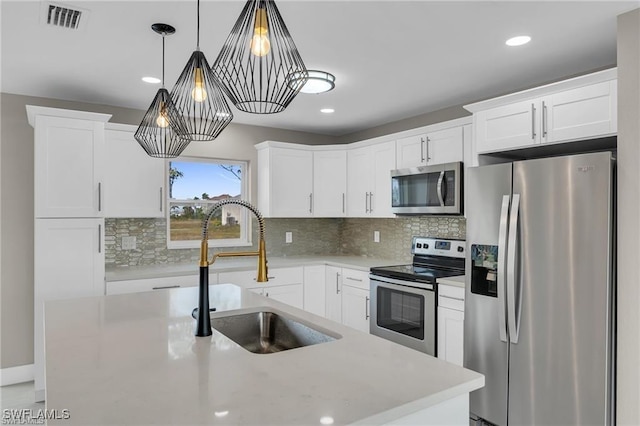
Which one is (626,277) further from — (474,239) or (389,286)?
(389,286)

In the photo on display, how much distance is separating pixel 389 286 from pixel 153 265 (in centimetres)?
228

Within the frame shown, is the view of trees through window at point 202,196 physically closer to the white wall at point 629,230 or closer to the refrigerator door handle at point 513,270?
the refrigerator door handle at point 513,270

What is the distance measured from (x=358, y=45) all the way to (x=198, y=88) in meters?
1.19

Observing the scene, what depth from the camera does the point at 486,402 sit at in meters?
2.68

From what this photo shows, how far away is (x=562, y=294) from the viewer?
229cm

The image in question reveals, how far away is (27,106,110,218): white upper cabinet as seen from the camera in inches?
125

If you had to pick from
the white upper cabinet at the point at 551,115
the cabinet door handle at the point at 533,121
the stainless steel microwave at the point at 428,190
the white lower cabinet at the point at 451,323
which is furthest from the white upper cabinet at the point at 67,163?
the cabinet door handle at the point at 533,121

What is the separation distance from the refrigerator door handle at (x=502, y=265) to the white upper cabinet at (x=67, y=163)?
2.96 m

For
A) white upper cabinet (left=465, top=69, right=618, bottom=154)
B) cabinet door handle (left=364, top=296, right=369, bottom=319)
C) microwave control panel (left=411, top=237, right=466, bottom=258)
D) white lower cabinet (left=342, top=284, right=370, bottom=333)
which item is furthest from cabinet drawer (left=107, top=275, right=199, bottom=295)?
white upper cabinet (left=465, top=69, right=618, bottom=154)

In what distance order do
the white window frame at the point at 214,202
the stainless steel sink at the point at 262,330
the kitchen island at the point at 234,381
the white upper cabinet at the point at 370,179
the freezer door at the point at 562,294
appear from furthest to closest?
the white window frame at the point at 214,202 → the white upper cabinet at the point at 370,179 → the freezer door at the point at 562,294 → the stainless steel sink at the point at 262,330 → the kitchen island at the point at 234,381

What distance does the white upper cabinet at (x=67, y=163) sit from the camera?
317 cm

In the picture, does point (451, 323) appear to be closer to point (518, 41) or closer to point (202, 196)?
point (518, 41)

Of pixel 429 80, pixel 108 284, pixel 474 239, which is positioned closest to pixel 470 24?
pixel 429 80

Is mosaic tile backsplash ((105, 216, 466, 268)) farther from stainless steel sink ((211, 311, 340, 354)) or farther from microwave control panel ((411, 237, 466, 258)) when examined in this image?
stainless steel sink ((211, 311, 340, 354))
